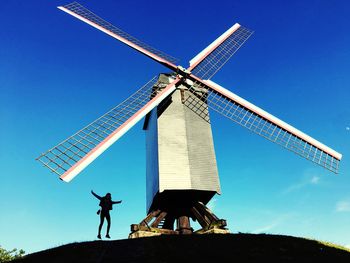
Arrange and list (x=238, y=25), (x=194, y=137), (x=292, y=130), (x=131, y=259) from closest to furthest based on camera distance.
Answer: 1. (x=131, y=259)
2. (x=292, y=130)
3. (x=194, y=137)
4. (x=238, y=25)

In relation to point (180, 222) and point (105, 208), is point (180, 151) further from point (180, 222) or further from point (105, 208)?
point (105, 208)

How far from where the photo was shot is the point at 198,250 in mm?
9805

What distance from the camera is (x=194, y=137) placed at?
16.9 m

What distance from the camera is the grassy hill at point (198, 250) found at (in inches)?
354

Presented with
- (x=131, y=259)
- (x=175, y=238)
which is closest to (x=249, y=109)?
(x=175, y=238)

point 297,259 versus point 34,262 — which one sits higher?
point 297,259

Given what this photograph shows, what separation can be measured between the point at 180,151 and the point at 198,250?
709 centimetres

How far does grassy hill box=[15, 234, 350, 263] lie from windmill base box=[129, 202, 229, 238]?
2.61 m

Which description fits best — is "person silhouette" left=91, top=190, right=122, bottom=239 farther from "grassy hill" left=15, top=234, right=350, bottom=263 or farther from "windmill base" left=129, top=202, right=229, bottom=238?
"windmill base" left=129, top=202, right=229, bottom=238

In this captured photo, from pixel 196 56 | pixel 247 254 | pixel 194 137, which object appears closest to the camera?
pixel 247 254

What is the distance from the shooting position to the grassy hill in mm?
8992

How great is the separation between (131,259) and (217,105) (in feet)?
34.2

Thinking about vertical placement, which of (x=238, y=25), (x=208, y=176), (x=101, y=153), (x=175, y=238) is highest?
(x=238, y=25)

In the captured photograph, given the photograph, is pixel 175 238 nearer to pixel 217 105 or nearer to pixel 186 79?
pixel 217 105
